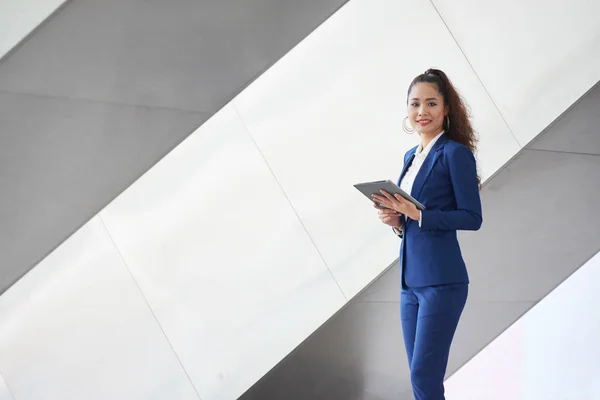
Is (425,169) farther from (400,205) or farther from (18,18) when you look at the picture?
(18,18)

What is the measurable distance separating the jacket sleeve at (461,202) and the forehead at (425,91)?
11.1 inches

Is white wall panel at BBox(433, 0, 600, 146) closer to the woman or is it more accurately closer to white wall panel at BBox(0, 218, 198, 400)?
the woman

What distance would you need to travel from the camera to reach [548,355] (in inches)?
175

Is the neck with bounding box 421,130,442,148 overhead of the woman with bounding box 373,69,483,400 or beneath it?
overhead

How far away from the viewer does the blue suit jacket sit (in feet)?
9.73

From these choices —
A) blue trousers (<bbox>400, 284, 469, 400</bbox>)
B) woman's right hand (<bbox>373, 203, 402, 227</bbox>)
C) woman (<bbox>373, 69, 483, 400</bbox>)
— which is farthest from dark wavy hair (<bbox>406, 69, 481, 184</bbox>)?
blue trousers (<bbox>400, 284, 469, 400</bbox>)

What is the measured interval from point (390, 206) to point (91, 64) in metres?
1.43

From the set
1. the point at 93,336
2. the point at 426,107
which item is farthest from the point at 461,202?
the point at 93,336

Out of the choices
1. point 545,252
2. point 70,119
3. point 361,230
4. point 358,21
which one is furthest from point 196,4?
point 545,252

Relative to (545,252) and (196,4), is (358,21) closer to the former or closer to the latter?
(196,4)

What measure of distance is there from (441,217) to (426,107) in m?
0.53

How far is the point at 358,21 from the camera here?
4.54 m

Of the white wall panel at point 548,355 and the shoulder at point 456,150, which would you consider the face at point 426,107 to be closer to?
the shoulder at point 456,150

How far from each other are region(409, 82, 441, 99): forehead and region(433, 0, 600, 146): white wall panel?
1.40 meters
